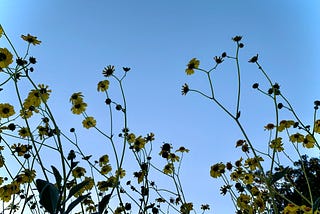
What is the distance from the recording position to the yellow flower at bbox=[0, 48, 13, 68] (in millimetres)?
2560

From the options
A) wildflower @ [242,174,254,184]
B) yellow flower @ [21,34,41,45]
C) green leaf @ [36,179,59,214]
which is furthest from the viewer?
wildflower @ [242,174,254,184]

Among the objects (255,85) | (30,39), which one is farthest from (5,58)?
(255,85)

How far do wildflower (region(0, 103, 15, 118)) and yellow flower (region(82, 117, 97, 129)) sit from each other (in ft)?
2.19

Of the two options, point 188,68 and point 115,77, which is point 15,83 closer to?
point 115,77

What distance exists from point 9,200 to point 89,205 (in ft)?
2.62

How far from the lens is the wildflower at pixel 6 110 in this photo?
3422 mm

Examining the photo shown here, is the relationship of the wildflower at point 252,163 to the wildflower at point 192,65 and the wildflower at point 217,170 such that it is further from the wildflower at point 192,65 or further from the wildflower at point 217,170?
the wildflower at point 192,65

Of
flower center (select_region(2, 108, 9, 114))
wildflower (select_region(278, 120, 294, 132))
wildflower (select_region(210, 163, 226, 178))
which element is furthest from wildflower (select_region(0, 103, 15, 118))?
wildflower (select_region(278, 120, 294, 132))

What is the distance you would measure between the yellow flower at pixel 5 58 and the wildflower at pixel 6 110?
0.97 m

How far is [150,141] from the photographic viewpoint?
415 cm

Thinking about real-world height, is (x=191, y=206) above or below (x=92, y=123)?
below

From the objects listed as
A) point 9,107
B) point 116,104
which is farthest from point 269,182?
point 9,107

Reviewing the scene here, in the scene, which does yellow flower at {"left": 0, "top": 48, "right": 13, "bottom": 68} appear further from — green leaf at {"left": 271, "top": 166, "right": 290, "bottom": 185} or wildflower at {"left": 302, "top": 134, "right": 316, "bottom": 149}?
wildflower at {"left": 302, "top": 134, "right": 316, "bottom": 149}

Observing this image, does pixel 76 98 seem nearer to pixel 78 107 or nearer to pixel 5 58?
pixel 78 107
